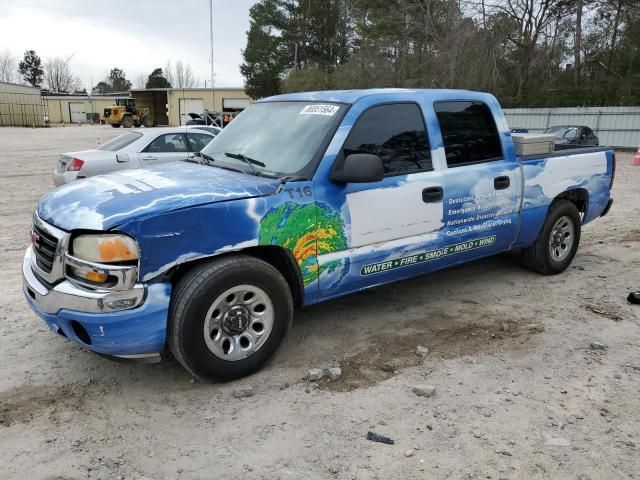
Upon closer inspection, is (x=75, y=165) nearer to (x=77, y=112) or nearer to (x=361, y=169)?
(x=361, y=169)

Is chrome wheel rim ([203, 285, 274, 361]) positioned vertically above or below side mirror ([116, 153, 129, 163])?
below

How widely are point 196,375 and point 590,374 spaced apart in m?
2.71

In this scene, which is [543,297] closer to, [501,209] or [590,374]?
[501,209]

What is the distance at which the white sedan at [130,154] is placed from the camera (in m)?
9.43

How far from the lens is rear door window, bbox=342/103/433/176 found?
13.4 ft

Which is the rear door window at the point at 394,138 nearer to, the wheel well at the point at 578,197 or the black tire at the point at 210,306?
the black tire at the point at 210,306

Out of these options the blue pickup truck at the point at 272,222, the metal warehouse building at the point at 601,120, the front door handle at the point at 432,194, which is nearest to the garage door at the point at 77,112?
the metal warehouse building at the point at 601,120

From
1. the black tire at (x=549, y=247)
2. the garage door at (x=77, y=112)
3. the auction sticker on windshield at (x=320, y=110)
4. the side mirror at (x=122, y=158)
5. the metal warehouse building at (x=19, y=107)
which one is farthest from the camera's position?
the garage door at (x=77, y=112)

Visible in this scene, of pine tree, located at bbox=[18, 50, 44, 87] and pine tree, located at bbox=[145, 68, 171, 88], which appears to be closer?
pine tree, located at bbox=[145, 68, 171, 88]

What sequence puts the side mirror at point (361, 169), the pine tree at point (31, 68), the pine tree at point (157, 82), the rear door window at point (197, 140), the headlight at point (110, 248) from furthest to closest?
1. the pine tree at point (31, 68)
2. the pine tree at point (157, 82)
3. the rear door window at point (197, 140)
4. the side mirror at point (361, 169)
5. the headlight at point (110, 248)

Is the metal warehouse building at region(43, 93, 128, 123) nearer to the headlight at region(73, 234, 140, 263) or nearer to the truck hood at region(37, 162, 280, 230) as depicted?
the truck hood at region(37, 162, 280, 230)

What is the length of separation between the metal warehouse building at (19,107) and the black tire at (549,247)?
6135 centimetres

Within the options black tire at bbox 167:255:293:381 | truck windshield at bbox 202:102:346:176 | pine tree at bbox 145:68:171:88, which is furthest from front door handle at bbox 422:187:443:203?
pine tree at bbox 145:68:171:88

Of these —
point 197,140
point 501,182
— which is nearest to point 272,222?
point 501,182
